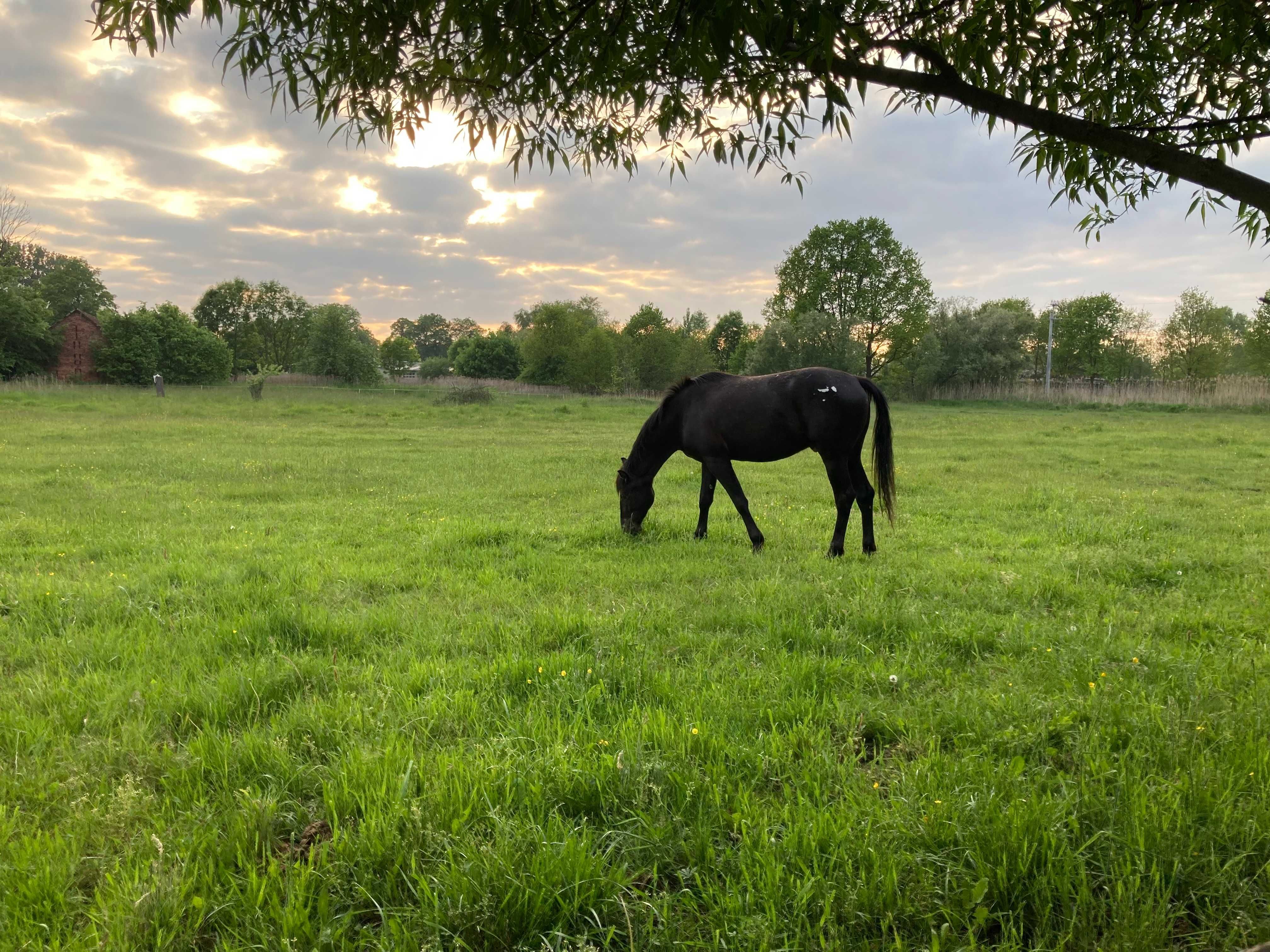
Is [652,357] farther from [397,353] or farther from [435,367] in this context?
[435,367]

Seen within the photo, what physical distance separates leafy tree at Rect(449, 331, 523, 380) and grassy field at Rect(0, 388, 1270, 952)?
74740 millimetres

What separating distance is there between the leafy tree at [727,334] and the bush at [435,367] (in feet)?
115

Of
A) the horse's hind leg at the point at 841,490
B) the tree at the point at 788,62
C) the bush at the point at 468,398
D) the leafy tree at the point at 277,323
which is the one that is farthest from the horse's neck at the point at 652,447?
the leafy tree at the point at 277,323

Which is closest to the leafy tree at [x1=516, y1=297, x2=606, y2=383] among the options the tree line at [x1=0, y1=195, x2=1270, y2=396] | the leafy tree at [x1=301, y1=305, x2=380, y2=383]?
the tree line at [x1=0, y1=195, x2=1270, y2=396]

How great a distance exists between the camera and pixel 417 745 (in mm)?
2791

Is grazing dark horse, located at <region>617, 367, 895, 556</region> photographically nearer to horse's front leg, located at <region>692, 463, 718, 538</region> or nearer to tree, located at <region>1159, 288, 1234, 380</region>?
horse's front leg, located at <region>692, 463, 718, 538</region>

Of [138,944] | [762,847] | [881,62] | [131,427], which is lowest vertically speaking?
[138,944]

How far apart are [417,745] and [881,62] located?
4.01 meters

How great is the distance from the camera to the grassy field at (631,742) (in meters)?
1.84

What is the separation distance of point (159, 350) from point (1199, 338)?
270ft

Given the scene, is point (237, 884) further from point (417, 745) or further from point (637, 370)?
point (637, 370)

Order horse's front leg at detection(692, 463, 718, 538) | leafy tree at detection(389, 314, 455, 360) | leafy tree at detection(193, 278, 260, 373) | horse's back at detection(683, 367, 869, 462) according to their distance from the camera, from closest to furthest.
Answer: horse's back at detection(683, 367, 869, 462)
horse's front leg at detection(692, 463, 718, 538)
leafy tree at detection(193, 278, 260, 373)
leafy tree at detection(389, 314, 455, 360)

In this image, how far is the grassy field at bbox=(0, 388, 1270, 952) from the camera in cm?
184

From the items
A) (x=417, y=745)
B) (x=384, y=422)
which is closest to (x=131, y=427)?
(x=384, y=422)
